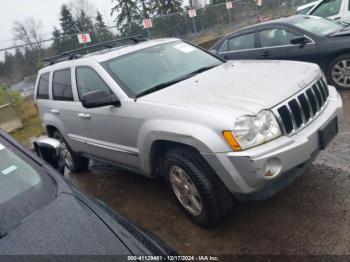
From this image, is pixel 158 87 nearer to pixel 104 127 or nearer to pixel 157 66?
pixel 157 66

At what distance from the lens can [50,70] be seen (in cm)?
526

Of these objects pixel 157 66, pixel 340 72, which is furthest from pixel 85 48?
pixel 340 72

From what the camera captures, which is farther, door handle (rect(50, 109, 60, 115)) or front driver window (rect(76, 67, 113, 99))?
door handle (rect(50, 109, 60, 115))

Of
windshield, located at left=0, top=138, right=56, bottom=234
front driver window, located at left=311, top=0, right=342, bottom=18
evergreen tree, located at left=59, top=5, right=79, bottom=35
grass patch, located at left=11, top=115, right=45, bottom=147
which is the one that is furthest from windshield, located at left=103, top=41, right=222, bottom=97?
evergreen tree, located at left=59, top=5, right=79, bottom=35

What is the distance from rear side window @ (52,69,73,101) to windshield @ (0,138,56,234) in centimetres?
248

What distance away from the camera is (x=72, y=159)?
17.9 ft

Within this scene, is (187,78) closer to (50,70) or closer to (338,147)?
(338,147)

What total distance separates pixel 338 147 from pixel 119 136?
2.64 meters

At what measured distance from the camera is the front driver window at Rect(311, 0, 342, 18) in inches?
373

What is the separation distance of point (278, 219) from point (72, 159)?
335 cm

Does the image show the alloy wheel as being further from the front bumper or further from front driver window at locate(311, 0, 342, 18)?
front driver window at locate(311, 0, 342, 18)

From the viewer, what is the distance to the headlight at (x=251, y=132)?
106 inches

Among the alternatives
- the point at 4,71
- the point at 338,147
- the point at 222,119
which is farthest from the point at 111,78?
the point at 4,71

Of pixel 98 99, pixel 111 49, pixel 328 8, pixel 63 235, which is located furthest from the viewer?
pixel 328 8
